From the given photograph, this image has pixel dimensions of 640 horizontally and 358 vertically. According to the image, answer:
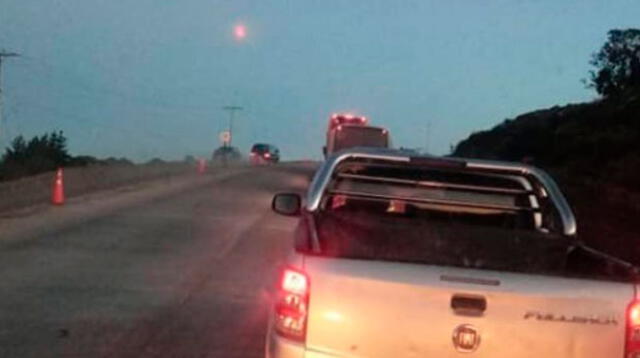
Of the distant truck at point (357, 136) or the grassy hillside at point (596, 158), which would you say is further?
the distant truck at point (357, 136)

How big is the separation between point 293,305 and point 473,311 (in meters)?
0.92

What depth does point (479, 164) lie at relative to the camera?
866 cm

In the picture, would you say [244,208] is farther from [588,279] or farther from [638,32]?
[638,32]

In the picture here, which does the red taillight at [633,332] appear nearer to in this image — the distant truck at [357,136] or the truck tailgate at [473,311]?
the truck tailgate at [473,311]

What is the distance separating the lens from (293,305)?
21.6 ft

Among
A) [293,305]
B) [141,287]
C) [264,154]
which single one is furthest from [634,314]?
[264,154]

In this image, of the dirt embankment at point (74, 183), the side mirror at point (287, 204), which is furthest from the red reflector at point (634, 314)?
the dirt embankment at point (74, 183)

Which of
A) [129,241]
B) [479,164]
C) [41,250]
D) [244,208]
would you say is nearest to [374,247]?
[479,164]

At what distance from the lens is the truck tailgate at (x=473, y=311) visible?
6.35m

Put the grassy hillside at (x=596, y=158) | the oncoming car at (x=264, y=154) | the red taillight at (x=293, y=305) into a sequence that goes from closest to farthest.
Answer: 1. the red taillight at (x=293, y=305)
2. the grassy hillside at (x=596, y=158)
3. the oncoming car at (x=264, y=154)

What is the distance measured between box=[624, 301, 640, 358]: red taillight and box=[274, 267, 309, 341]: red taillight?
5.24 ft

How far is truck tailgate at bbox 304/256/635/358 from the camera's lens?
6.35 meters

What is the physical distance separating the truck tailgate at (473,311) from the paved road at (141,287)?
16.5 feet

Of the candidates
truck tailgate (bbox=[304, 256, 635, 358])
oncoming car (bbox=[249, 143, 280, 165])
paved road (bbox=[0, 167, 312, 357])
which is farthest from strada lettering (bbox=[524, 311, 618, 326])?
oncoming car (bbox=[249, 143, 280, 165])
